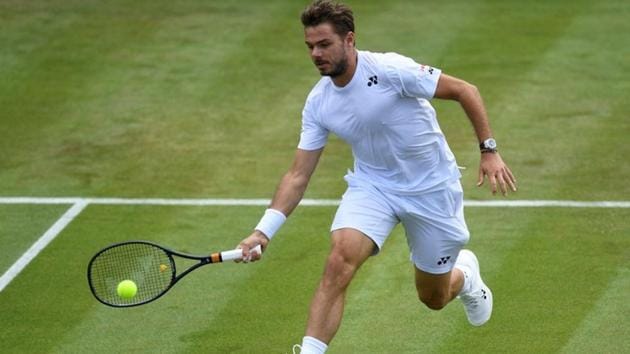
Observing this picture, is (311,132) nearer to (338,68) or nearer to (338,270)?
(338,68)

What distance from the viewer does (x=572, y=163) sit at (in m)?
13.1

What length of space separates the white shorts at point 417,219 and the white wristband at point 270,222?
340 mm

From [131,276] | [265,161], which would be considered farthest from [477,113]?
[265,161]

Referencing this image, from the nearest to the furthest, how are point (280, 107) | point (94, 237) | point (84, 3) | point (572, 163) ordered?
point (94, 237), point (572, 163), point (280, 107), point (84, 3)

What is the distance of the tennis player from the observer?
8.81m

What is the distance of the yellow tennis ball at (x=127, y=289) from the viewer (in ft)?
29.8

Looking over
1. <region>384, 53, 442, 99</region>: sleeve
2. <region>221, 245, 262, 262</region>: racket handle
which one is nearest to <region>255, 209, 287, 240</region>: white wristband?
<region>221, 245, 262, 262</region>: racket handle

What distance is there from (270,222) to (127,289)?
3.24 feet

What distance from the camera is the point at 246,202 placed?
1252 centimetres

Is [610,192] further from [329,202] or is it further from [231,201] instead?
[231,201]

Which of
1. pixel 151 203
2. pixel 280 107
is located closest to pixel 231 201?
pixel 151 203

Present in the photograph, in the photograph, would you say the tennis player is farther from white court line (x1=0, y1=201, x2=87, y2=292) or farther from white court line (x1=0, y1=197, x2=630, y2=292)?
white court line (x1=0, y1=197, x2=630, y2=292)

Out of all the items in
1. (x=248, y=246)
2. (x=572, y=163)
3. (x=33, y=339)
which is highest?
(x=248, y=246)

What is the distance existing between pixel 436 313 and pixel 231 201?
2.80 metres
